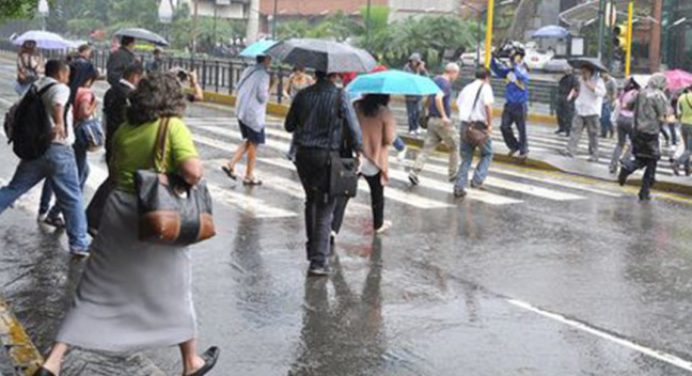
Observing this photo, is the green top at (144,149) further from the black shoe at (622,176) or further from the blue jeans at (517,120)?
the blue jeans at (517,120)

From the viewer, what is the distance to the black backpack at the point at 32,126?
8.67 m

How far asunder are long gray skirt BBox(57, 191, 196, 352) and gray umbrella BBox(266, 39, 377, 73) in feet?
11.4

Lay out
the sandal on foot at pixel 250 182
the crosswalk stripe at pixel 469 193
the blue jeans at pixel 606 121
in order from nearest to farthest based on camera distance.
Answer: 1. the crosswalk stripe at pixel 469 193
2. the sandal on foot at pixel 250 182
3. the blue jeans at pixel 606 121

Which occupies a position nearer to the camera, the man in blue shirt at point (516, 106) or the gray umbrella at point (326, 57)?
the gray umbrella at point (326, 57)

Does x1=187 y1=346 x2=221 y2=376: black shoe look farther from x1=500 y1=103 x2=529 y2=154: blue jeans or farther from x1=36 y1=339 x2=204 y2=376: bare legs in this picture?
x1=500 y1=103 x2=529 y2=154: blue jeans

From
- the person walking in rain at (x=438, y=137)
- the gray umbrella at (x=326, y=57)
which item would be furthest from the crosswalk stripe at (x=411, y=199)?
the gray umbrella at (x=326, y=57)

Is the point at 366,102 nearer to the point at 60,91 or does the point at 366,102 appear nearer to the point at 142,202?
the point at 60,91

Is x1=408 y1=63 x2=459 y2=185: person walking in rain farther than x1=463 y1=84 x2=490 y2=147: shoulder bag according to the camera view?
Yes

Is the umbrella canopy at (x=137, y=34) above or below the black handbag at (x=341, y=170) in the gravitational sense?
above

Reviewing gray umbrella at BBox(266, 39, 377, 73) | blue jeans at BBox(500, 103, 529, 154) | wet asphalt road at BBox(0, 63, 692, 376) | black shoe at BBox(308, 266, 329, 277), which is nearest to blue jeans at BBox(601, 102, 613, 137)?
blue jeans at BBox(500, 103, 529, 154)

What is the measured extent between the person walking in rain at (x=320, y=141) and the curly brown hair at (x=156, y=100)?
3.00 metres

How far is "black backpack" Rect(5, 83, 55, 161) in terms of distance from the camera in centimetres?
867

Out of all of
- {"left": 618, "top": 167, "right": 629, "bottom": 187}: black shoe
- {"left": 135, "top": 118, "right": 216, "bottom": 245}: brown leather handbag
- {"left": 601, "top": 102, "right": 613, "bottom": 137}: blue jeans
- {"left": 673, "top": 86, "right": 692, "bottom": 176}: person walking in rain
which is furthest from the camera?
{"left": 601, "top": 102, "right": 613, "bottom": 137}: blue jeans

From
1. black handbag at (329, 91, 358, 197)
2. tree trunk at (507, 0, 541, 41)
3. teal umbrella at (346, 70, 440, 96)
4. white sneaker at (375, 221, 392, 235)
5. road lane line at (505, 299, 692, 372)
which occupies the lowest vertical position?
road lane line at (505, 299, 692, 372)
